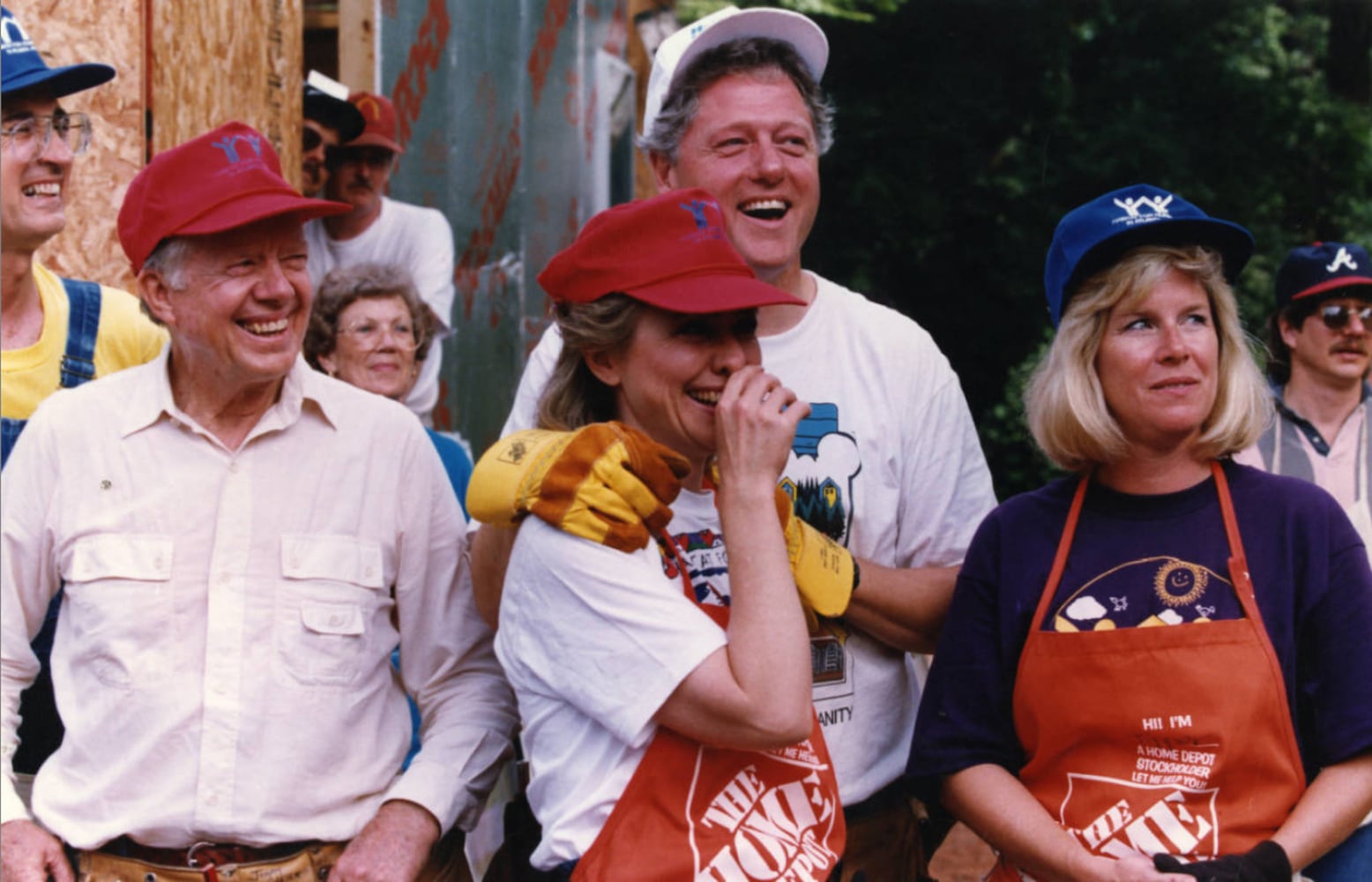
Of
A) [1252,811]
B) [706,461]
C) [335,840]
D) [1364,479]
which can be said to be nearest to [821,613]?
[706,461]

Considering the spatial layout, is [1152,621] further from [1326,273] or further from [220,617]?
[1326,273]

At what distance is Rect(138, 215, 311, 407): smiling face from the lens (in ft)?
9.76

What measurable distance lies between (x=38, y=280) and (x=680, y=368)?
1929 mm

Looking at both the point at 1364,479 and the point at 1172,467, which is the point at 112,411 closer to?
the point at 1172,467

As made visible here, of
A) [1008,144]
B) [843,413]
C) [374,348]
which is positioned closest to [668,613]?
[843,413]

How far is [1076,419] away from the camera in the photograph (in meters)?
2.97

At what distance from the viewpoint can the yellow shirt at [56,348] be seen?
3.49m

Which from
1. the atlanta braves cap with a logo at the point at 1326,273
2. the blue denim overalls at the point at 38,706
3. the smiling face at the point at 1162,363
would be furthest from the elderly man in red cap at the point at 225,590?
the atlanta braves cap with a logo at the point at 1326,273

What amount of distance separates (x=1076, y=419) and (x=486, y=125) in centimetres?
549

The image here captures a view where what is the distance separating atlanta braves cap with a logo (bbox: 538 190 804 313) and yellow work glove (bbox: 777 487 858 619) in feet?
1.28

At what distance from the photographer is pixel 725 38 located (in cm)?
323

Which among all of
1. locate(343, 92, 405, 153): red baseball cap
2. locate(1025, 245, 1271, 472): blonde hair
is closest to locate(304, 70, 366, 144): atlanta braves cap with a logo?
locate(343, 92, 405, 153): red baseball cap

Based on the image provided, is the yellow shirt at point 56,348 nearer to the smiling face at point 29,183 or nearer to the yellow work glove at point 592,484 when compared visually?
the smiling face at point 29,183

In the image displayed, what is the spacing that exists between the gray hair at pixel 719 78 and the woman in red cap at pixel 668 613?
0.59m
